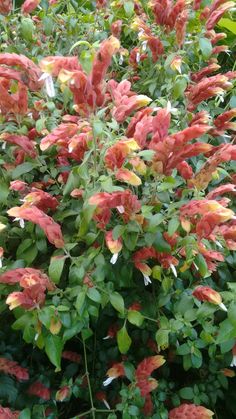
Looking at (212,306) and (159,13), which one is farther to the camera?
(159,13)

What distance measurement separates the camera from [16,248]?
1960 millimetres

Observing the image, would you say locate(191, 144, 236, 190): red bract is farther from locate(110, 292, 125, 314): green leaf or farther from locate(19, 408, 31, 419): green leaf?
locate(19, 408, 31, 419): green leaf

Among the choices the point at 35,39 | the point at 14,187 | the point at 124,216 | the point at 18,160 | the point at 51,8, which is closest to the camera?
the point at 124,216

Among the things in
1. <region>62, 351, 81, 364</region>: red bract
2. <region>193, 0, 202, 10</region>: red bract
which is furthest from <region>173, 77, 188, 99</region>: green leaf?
<region>62, 351, 81, 364</region>: red bract

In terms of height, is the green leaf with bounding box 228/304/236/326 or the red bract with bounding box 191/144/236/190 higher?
the red bract with bounding box 191/144/236/190

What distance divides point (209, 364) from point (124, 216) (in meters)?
0.76

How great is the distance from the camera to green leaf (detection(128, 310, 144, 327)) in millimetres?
1679

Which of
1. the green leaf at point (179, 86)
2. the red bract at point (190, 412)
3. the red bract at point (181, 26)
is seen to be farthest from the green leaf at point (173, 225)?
the red bract at point (181, 26)

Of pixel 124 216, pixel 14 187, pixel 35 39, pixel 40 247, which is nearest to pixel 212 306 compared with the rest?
pixel 124 216

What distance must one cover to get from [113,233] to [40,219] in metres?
0.22

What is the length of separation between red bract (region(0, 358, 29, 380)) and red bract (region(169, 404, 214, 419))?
52cm

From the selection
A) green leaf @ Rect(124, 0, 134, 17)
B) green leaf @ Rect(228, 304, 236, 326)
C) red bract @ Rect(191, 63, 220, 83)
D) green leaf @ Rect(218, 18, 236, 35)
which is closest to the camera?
green leaf @ Rect(228, 304, 236, 326)

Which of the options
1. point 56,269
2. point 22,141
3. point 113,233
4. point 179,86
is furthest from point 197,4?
point 56,269

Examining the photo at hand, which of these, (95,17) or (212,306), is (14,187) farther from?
(95,17)
